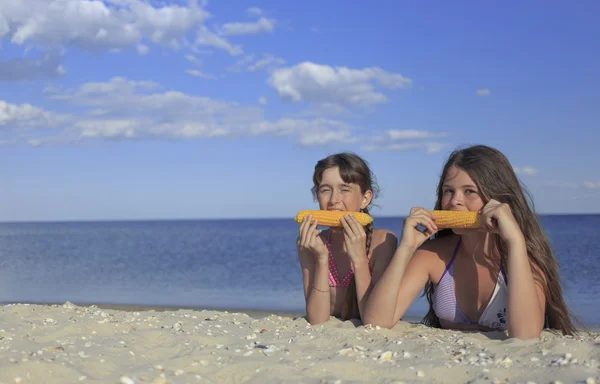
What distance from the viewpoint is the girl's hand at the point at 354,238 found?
4070 mm

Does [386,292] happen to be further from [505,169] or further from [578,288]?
[578,288]

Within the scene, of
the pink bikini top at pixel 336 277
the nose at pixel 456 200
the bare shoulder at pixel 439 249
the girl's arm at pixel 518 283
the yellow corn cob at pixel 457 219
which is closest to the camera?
the girl's arm at pixel 518 283

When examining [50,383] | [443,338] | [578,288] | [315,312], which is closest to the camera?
[50,383]

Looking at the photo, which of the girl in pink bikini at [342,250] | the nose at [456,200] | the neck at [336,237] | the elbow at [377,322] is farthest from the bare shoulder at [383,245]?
the nose at [456,200]

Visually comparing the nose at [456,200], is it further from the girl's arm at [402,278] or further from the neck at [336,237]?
the neck at [336,237]

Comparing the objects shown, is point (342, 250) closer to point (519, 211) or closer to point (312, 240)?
point (312, 240)

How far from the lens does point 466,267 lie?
13.3 feet

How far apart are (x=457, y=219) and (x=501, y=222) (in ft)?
1.03

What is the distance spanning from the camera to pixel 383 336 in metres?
3.73

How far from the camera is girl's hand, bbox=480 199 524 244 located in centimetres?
347

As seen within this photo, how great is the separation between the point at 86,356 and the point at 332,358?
1292mm

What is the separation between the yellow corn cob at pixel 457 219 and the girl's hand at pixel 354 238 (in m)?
0.54

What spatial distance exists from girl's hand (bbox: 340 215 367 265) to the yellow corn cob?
1.76 feet

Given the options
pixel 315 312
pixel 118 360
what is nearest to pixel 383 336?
pixel 315 312
